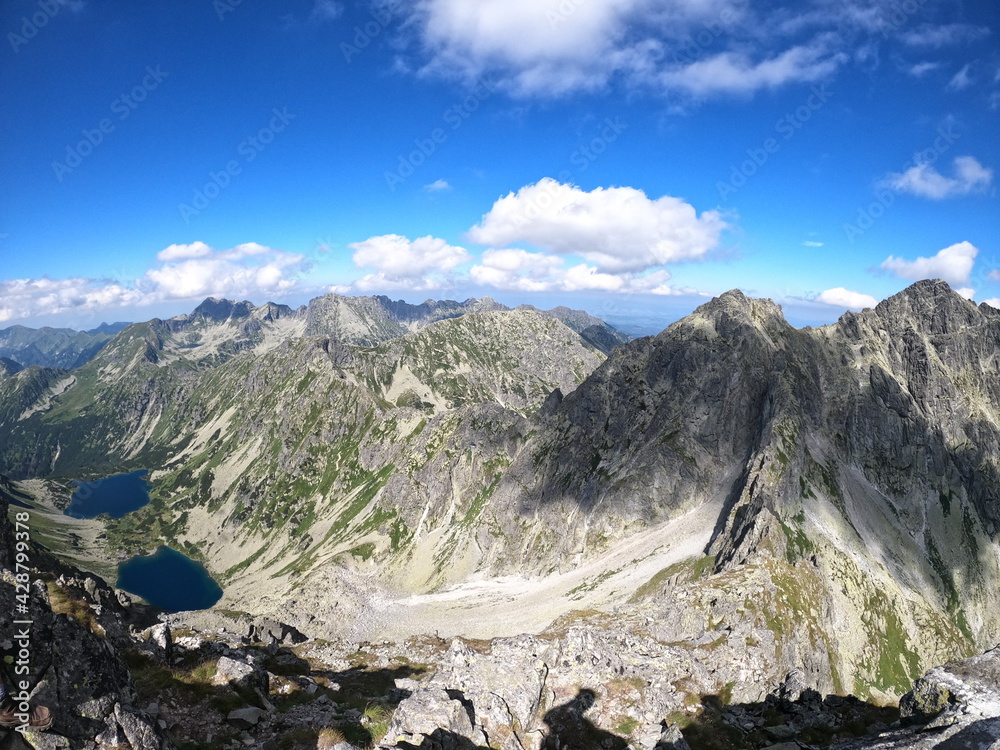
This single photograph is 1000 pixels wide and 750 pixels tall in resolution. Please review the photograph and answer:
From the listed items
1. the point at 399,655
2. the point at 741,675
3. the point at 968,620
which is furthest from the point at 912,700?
the point at 968,620

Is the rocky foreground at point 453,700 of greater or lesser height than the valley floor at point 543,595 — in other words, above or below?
above

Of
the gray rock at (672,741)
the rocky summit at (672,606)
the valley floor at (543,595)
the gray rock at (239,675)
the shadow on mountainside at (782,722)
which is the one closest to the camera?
the rocky summit at (672,606)

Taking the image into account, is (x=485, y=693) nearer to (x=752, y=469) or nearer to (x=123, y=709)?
(x=123, y=709)

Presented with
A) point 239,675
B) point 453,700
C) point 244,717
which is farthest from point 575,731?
point 239,675

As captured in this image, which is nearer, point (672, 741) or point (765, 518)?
point (672, 741)

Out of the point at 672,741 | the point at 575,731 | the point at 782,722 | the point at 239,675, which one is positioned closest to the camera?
the point at 239,675

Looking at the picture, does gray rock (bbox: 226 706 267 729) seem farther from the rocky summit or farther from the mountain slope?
the mountain slope

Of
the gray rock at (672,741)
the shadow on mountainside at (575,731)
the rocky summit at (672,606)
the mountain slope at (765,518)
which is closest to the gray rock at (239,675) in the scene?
the rocky summit at (672,606)

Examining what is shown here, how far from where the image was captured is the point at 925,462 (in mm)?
163500

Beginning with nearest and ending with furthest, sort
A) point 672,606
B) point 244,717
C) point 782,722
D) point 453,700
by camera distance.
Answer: point 244,717 → point 453,700 → point 782,722 → point 672,606

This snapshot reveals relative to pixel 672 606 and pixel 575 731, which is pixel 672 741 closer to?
pixel 575 731

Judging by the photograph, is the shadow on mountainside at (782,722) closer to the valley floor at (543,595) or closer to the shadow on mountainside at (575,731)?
the shadow on mountainside at (575,731)

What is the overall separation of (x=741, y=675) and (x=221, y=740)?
5790cm

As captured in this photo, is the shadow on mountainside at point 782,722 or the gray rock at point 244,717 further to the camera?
the shadow on mountainside at point 782,722
